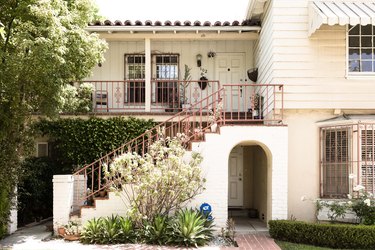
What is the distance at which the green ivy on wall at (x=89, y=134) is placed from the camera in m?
14.0

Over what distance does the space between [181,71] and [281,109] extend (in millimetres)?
5757

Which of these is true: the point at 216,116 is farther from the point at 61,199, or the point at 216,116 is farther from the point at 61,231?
the point at 61,231

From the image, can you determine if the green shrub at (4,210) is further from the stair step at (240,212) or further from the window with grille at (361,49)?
the window with grille at (361,49)

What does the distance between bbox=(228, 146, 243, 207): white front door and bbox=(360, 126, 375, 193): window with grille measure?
5335 mm

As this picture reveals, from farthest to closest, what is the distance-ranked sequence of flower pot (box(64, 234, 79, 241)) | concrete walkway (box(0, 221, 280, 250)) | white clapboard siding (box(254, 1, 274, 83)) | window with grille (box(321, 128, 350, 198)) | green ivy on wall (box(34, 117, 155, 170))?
green ivy on wall (box(34, 117, 155, 170)), white clapboard siding (box(254, 1, 274, 83)), window with grille (box(321, 128, 350, 198)), flower pot (box(64, 234, 79, 241)), concrete walkway (box(0, 221, 280, 250))

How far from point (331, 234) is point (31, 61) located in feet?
29.0

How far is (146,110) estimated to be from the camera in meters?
15.0

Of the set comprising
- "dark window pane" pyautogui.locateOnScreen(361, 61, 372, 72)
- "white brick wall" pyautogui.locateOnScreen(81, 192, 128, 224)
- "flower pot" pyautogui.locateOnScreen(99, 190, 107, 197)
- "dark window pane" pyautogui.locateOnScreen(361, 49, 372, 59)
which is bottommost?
"white brick wall" pyautogui.locateOnScreen(81, 192, 128, 224)

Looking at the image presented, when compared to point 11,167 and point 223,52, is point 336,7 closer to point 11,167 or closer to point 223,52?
point 223,52

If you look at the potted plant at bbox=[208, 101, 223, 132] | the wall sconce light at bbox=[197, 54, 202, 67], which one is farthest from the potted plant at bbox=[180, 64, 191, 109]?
the potted plant at bbox=[208, 101, 223, 132]

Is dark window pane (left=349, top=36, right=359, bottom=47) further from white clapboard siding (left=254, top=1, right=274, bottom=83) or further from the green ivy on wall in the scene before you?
the green ivy on wall

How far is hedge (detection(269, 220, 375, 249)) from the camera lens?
10.3m

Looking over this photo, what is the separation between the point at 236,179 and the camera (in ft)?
53.5

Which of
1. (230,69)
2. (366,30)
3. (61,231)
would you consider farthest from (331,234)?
(230,69)
